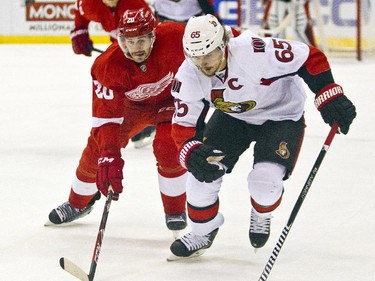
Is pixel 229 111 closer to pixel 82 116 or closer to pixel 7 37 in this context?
pixel 82 116

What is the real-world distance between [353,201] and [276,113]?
905 mm

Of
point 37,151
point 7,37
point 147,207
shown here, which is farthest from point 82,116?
point 7,37

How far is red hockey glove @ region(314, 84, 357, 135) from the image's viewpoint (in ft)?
8.90

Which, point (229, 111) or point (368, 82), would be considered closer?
point (229, 111)

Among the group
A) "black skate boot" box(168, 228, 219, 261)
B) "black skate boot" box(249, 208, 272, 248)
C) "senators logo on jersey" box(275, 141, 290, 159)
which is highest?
"senators logo on jersey" box(275, 141, 290, 159)

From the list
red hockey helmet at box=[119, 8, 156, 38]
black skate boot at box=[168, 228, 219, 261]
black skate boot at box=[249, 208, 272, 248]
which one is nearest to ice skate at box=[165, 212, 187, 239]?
black skate boot at box=[168, 228, 219, 261]

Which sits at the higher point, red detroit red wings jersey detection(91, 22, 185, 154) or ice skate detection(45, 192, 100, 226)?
red detroit red wings jersey detection(91, 22, 185, 154)

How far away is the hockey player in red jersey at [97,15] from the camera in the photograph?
4.51m

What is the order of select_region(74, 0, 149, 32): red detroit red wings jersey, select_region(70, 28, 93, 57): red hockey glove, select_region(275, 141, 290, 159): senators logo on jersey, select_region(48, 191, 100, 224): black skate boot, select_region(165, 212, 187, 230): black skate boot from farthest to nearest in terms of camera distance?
select_region(70, 28, 93, 57): red hockey glove < select_region(74, 0, 149, 32): red detroit red wings jersey < select_region(48, 191, 100, 224): black skate boot < select_region(165, 212, 187, 230): black skate boot < select_region(275, 141, 290, 159): senators logo on jersey

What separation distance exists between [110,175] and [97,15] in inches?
75.4

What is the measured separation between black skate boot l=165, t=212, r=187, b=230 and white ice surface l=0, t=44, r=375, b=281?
5 centimetres

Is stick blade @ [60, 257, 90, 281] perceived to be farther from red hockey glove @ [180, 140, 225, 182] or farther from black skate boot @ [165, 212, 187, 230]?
black skate boot @ [165, 212, 187, 230]

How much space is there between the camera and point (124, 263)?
292cm

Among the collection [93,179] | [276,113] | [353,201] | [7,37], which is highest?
[276,113]
